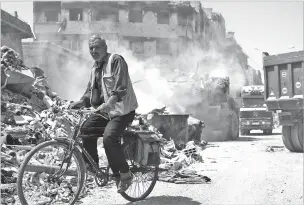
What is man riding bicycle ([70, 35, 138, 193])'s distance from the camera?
4012 mm

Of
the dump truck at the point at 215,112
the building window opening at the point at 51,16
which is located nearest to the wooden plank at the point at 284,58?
the dump truck at the point at 215,112

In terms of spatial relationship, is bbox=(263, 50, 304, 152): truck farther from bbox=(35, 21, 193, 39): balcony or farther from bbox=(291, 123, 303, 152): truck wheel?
bbox=(35, 21, 193, 39): balcony

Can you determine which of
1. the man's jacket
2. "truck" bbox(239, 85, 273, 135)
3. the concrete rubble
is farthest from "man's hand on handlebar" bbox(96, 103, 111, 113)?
"truck" bbox(239, 85, 273, 135)

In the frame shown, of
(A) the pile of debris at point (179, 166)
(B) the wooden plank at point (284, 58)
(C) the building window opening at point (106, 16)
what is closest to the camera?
(A) the pile of debris at point (179, 166)

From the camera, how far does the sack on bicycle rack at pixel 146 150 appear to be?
463 centimetres

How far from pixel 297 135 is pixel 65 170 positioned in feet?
24.8

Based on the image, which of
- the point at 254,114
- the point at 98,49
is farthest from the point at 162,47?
the point at 98,49

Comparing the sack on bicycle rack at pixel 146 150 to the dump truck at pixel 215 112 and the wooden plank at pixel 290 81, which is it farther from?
the dump truck at pixel 215 112

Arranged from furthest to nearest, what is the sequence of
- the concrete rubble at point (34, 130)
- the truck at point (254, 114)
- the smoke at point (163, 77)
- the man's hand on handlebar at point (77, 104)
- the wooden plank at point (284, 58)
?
1. the truck at point (254, 114)
2. the smoke at point (163, 77)
3. the wooden plank at point (284, 58)
4. the concrete rubble at point (34, 130)
5. the man's hand on handlebar at point (77, 104)

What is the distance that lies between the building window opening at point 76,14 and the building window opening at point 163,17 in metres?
9.61

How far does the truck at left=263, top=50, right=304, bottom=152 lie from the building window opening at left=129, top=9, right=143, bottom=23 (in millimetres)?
35766

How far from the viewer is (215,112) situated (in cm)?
1602

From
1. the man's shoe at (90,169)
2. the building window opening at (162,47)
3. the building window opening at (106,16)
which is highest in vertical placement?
the building window opening at (106,16)

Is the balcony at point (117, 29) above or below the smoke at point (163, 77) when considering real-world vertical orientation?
above
